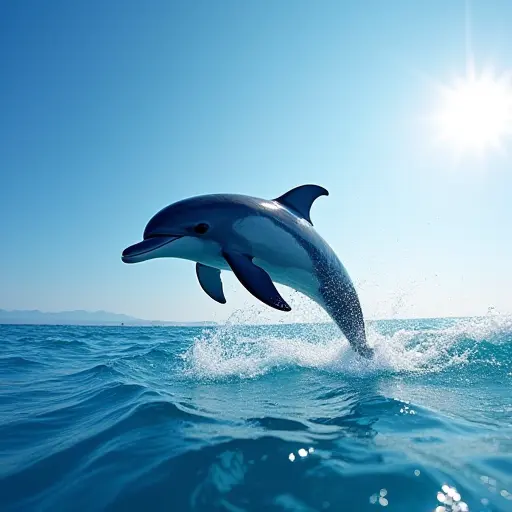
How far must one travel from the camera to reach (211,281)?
274 inches

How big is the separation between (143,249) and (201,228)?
2.86 feet

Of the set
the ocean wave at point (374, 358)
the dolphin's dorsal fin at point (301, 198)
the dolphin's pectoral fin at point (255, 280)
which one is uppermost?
the dolphin's dorsal fin at point (301, 198)

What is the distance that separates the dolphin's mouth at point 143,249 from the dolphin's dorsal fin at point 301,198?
2339 mm

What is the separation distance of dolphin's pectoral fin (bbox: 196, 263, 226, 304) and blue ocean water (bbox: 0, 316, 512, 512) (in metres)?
1.42

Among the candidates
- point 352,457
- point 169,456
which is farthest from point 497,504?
point 169,456

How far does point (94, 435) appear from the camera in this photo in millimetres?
3771

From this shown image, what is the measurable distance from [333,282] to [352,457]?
4466 millimetres

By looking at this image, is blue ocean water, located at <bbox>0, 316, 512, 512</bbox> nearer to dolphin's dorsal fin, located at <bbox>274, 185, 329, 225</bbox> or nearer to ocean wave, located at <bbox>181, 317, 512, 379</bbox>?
ocean wave, located at <bbox>181, 317, 512, 379</bbox>

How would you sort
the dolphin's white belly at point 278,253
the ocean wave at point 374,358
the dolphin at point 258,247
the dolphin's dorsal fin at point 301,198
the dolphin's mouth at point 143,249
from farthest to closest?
1. the ocean wave at point 374,358
2. the dolphin's dorsal fin at point 301,198
3. the dolphin's white belly at point 278,253
4. the dolphin at point 258,247
5. the dolphin's mouth at point 143,249

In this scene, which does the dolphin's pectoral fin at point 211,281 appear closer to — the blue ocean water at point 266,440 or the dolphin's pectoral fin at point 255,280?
the dolphin's pectoral fin at point 255,280

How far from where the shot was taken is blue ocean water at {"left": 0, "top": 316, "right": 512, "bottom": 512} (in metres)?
2.38

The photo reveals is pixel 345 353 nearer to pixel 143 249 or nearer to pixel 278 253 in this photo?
pixel 278 253

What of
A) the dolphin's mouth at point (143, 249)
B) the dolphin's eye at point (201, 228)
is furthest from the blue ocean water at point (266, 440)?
the dolphin's eye at point (201, 228)

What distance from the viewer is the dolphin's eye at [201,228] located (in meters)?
5.56
